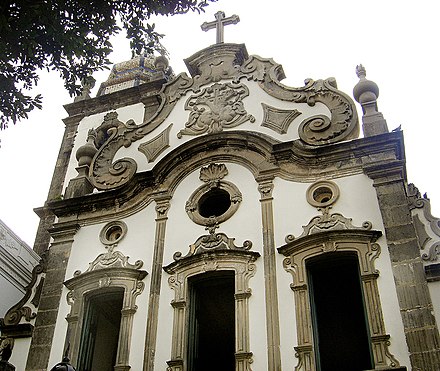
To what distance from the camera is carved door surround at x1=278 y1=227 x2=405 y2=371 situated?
9.43 metres

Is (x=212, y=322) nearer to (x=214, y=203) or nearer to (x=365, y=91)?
(x=214, y=203)

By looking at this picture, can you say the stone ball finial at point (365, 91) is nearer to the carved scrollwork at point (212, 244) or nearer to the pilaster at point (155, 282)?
the carved scrollwork at point (212, 244)

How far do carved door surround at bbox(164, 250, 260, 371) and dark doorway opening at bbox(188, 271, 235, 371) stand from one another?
0.50 feet

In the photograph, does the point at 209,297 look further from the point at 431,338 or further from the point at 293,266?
the point at 431,338

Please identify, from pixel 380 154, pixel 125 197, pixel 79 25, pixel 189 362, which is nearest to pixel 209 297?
pixel 189 362

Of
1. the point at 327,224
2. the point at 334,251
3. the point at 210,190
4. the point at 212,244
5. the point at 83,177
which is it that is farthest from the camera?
the point at 83,177

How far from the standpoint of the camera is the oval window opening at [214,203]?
12.5 meters

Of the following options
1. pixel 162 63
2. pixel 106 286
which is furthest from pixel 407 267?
pixel 162 63

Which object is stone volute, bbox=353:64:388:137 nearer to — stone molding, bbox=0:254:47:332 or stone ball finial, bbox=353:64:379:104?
stone ball finial, bbox=353:64:379:104

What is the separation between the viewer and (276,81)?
14.0m

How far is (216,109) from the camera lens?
553 inches

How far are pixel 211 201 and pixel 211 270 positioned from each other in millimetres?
1936

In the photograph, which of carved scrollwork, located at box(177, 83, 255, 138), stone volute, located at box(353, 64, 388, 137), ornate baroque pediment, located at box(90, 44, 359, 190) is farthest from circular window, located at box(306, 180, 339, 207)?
carved scrollwork, located at box(177, 83, 255, 138)

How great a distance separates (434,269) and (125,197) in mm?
6596
